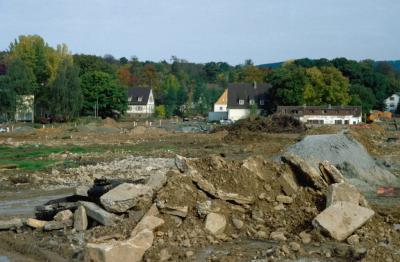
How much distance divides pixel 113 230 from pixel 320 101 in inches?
3013

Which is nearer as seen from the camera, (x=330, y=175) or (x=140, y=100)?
(x=330, y=175)

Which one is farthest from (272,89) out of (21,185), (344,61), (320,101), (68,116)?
(21,185)

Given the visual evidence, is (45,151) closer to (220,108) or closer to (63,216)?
(63,216)

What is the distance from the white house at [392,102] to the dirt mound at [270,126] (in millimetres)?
69237

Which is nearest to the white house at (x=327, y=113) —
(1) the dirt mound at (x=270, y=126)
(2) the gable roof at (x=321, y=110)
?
(2) the gable roof at (x=321, y=110)

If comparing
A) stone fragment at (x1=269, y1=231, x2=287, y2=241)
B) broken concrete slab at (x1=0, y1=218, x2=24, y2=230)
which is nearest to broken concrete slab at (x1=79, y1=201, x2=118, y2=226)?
broken concrete slab at (x1=0, y1=218, x2=24, y2=230)

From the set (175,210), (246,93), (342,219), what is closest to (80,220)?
(175,210)

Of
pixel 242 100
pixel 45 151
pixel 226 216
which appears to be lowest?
pixel 45 151

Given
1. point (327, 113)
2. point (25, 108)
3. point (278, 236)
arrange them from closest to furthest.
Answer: point (278, 236)
point (25, 108)
point (327, 113)

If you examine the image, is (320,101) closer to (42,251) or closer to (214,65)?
(42,251)

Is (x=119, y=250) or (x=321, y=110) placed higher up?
(x=321, y=110)

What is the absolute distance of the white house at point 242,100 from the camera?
9556cm

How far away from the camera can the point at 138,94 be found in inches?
4584

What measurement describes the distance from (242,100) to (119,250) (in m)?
87.0
